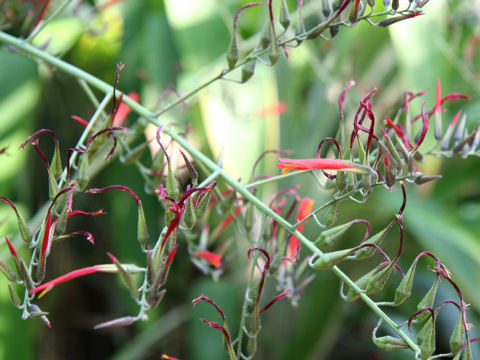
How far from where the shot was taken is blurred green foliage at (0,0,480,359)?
2.22ft

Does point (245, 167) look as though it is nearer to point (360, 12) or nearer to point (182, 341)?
point (182, 341)

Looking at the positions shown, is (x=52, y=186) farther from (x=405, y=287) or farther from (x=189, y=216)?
(x=405, y=287)

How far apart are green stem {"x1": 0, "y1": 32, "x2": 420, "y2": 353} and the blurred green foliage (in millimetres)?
270

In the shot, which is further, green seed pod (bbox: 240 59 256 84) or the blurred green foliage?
the blurred green foliage

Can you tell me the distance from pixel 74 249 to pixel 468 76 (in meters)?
0.65

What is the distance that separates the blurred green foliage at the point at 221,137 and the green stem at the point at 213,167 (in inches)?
10.6

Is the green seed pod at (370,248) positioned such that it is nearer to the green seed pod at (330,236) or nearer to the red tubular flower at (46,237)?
Answer: the green seed pod at (330,236)

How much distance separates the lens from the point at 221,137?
2.46 ft

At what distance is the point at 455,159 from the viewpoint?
885 mm

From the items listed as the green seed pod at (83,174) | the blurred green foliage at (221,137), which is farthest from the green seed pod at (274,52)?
the blurred green foliage at (221,137)

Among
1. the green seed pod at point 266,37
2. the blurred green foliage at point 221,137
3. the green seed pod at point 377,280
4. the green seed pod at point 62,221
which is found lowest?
the blurred green foliage at point 221,137

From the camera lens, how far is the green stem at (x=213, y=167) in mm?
255

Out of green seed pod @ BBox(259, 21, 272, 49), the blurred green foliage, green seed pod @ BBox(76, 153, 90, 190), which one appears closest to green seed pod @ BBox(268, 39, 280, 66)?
green seed pod @ BBox(259, 21, 272, 49)

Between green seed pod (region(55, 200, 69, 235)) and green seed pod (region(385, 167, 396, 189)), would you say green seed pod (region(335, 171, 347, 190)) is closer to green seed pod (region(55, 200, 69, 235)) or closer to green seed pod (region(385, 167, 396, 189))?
green seed pod (region(385, 167, 396, 189))
